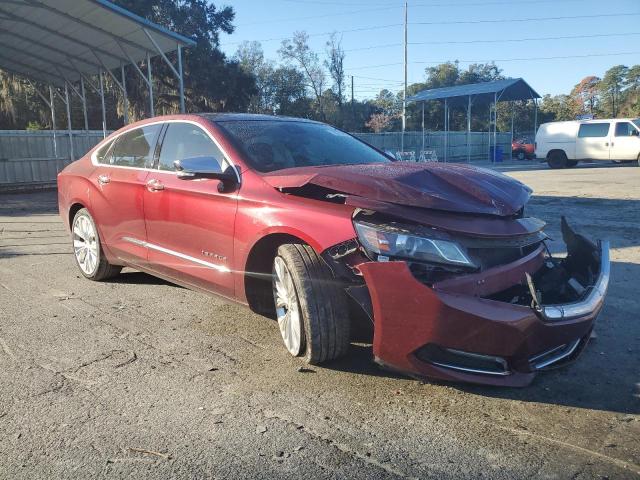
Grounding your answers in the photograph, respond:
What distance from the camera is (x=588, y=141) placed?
2405cm

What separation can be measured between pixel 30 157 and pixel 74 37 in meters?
5.92

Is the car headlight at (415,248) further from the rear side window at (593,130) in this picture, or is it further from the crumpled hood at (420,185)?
the rear side window at (593,130)

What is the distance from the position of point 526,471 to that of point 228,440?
53.3 inches

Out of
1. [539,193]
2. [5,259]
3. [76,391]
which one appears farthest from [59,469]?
[539,193]

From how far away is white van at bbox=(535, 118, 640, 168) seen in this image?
75.0 feet

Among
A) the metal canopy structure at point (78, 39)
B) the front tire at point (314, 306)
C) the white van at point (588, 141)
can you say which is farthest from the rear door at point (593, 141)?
the front tire at point (314, 306)

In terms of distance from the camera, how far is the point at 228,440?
264cm

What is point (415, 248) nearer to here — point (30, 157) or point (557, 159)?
point (30, 157)

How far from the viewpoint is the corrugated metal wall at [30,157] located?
18672 millimetres

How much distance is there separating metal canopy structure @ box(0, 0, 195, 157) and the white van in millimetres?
17565

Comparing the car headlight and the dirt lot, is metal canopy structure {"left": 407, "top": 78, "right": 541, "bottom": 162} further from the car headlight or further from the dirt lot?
the car headlight

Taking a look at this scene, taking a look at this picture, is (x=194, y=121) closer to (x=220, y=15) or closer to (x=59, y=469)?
(x=59, y=469)

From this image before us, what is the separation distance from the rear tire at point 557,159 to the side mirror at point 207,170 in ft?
79.7

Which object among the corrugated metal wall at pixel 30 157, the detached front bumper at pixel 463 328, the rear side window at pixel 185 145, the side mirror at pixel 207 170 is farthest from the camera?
the corrugated metal wall at pixel 30 157
